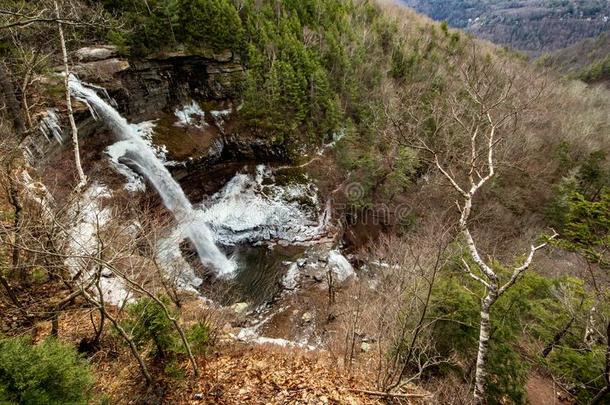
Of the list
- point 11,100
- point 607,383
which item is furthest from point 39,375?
point 11,100

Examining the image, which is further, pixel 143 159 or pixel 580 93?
pixel 580 93

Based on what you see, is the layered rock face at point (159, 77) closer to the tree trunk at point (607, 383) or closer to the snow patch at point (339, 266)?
the snow patch at point (339, 266)

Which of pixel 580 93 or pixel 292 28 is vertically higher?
pixel 292 28

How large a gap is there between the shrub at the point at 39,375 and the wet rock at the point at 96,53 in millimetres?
22977

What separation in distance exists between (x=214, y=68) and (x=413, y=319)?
29.3 m

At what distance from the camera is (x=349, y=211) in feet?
92.5

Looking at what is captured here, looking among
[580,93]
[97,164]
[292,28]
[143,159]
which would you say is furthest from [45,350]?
[580,93]

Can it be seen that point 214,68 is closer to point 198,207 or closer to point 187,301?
point 198,207

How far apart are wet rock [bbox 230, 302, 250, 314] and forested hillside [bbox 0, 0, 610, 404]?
15.3 inches

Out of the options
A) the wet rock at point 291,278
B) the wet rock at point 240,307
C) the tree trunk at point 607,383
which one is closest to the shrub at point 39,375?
the tree trunk at point 607,383

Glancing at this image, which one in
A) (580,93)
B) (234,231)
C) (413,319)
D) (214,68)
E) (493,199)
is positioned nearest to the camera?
(413,319)

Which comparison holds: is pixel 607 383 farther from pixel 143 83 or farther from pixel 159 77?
pixel 159 77

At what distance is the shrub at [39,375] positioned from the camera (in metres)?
4.11

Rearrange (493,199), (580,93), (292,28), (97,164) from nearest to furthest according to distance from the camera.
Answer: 1. (97,164)
2. (493,199)
3. (292,28)
4. (580,93)
